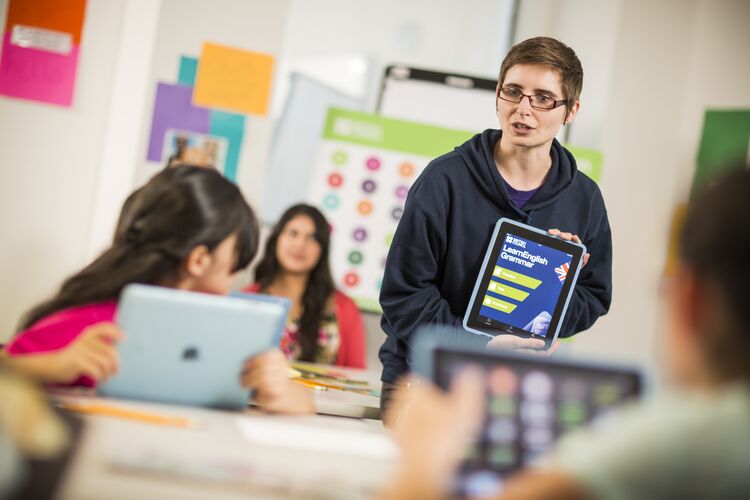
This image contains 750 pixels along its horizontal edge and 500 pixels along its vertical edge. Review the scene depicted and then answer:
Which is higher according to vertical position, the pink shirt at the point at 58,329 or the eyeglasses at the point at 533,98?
the eyeglasses at the point at 533,98

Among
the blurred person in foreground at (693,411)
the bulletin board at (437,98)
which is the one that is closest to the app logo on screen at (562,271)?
the blurred person in foreground at (693,411)

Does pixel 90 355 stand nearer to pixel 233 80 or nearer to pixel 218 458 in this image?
pixel 218 458

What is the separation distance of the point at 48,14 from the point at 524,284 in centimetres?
265

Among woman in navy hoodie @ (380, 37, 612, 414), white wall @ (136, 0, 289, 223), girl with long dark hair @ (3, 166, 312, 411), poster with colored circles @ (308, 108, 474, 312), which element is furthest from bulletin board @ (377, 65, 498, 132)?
girl with long dark hair @ (3, 166, 312, 411)

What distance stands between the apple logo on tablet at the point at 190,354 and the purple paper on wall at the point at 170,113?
2.50 metres

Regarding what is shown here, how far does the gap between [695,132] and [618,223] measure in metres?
0.53

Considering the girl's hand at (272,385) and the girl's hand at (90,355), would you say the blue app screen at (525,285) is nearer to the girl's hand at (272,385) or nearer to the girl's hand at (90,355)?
the girl's hand at (272,385)

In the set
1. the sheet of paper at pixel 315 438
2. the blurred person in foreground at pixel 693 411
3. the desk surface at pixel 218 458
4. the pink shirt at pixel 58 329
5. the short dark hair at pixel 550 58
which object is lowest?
the sheet of paper at pixel 315 438

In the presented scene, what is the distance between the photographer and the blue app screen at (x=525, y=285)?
6.49ft

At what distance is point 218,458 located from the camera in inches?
43.5

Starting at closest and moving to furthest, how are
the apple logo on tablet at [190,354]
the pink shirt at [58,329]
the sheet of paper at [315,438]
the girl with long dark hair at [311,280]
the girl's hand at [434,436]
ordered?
the girl's hand at [434,436] < the sheet of paper at [315,438] < the apple logo on tablet at [190,354] < the pink shirt at [58,329] < the girl with long dark hair at [311,280]

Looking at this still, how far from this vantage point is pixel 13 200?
12.1ft

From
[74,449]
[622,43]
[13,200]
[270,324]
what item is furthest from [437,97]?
[74,449]

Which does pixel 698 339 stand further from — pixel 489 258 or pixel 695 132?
pixel 695 132
